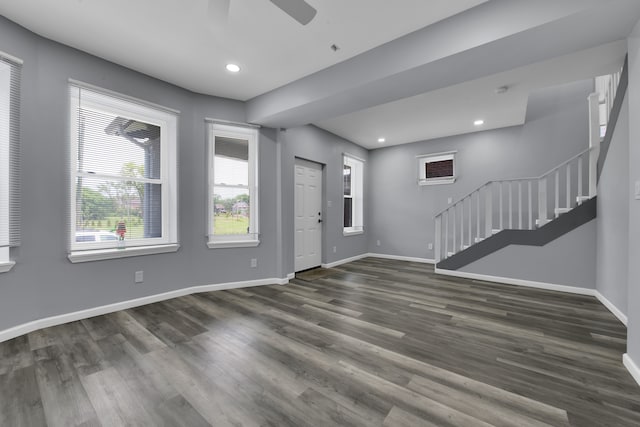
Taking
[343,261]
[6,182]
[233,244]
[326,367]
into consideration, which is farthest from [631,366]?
[6,182]

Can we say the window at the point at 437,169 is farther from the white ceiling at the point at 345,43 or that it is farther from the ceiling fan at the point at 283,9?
the ceiling fan at the point at 283,9

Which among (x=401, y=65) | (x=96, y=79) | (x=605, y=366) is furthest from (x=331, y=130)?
(x=605, y=366)

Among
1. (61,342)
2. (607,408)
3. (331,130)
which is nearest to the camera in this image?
(607,408)

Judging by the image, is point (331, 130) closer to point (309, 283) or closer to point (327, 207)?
point (327, 207)

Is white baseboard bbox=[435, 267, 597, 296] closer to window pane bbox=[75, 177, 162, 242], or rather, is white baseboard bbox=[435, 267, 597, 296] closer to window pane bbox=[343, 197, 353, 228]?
window pane bbox=[343, 197, 353, 228]

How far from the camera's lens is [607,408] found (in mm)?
1468

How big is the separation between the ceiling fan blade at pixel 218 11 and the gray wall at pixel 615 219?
3.77m

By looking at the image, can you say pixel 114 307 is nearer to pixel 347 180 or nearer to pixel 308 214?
pixel 308 214

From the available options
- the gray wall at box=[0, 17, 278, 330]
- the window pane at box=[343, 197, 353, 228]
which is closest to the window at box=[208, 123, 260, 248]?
the gray wall at box=[0, 17, 278, 330]

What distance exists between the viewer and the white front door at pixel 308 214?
15.3ft

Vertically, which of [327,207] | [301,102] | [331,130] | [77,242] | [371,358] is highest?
[331,130]

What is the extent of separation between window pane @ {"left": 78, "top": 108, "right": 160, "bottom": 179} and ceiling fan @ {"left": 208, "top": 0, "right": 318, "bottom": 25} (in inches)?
93.2

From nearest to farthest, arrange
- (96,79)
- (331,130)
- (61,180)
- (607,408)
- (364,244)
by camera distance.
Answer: (607,408) → (61,180) → (96,79) → (331,130) → (364,244)

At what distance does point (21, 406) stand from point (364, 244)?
223 inches
